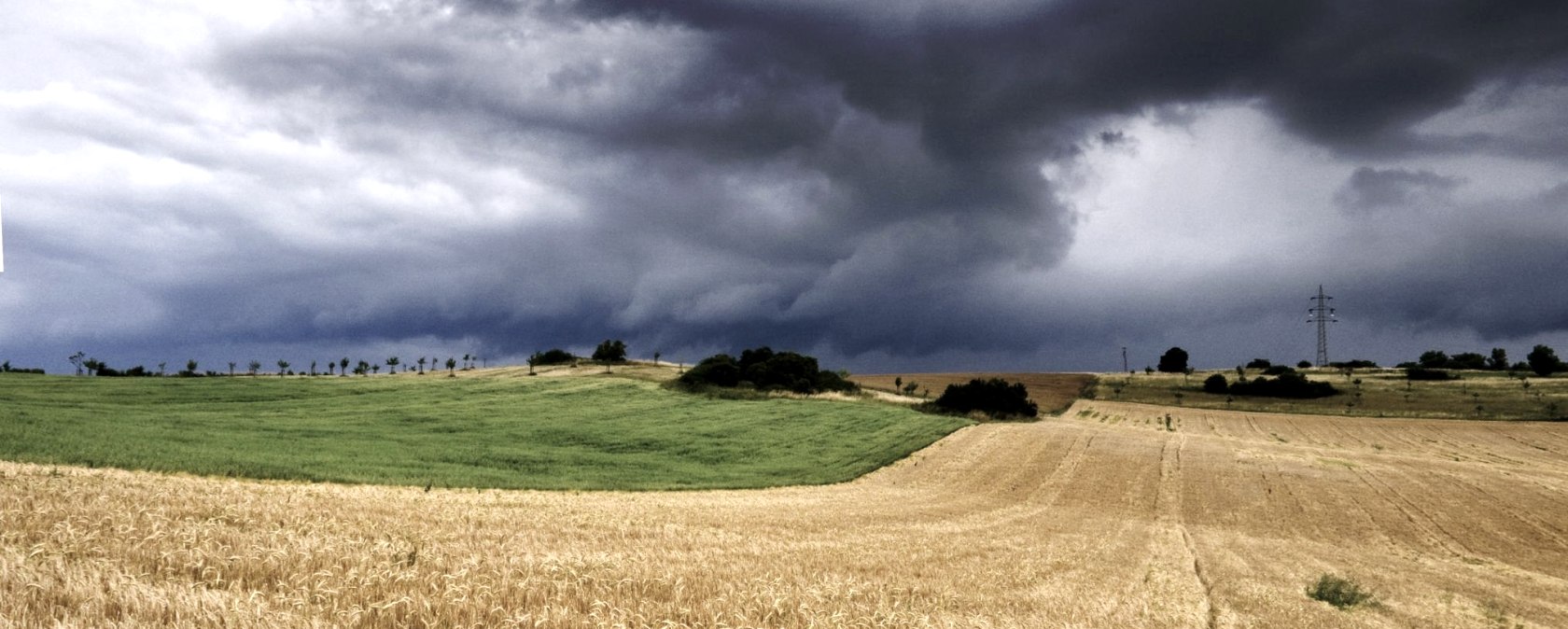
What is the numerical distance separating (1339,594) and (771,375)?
80.4 metres

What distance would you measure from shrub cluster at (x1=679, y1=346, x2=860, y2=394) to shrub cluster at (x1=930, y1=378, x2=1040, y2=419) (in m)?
15.5

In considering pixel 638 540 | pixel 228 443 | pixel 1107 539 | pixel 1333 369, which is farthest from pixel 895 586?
pixel 1333 369

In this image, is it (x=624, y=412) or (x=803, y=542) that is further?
(x=624, y=412)

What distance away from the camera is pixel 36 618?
4.86 metres

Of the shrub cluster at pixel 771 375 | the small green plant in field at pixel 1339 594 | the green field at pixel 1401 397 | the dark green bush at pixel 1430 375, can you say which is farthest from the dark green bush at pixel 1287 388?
the small green plant in field at pixel 1339 594

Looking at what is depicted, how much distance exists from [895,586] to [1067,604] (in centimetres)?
301

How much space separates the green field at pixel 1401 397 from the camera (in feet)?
264

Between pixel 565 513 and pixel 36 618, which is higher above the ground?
pixel 36 618

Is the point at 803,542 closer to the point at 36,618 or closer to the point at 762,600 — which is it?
the point at 762,600

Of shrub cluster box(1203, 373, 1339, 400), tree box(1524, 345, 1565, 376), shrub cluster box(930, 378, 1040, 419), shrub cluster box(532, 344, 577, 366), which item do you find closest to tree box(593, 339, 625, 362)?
shrub cluster box(532, 344, 577, 366)

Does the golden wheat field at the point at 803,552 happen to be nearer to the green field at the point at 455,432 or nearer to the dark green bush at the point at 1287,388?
the green field at the point at 455,432

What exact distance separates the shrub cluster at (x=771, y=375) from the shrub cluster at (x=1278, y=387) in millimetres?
55905

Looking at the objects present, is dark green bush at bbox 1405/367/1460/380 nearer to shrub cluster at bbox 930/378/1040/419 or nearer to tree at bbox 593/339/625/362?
shrub cluster at bbox 930/378/1040/419

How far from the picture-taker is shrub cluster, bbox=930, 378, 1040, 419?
3157 inches
